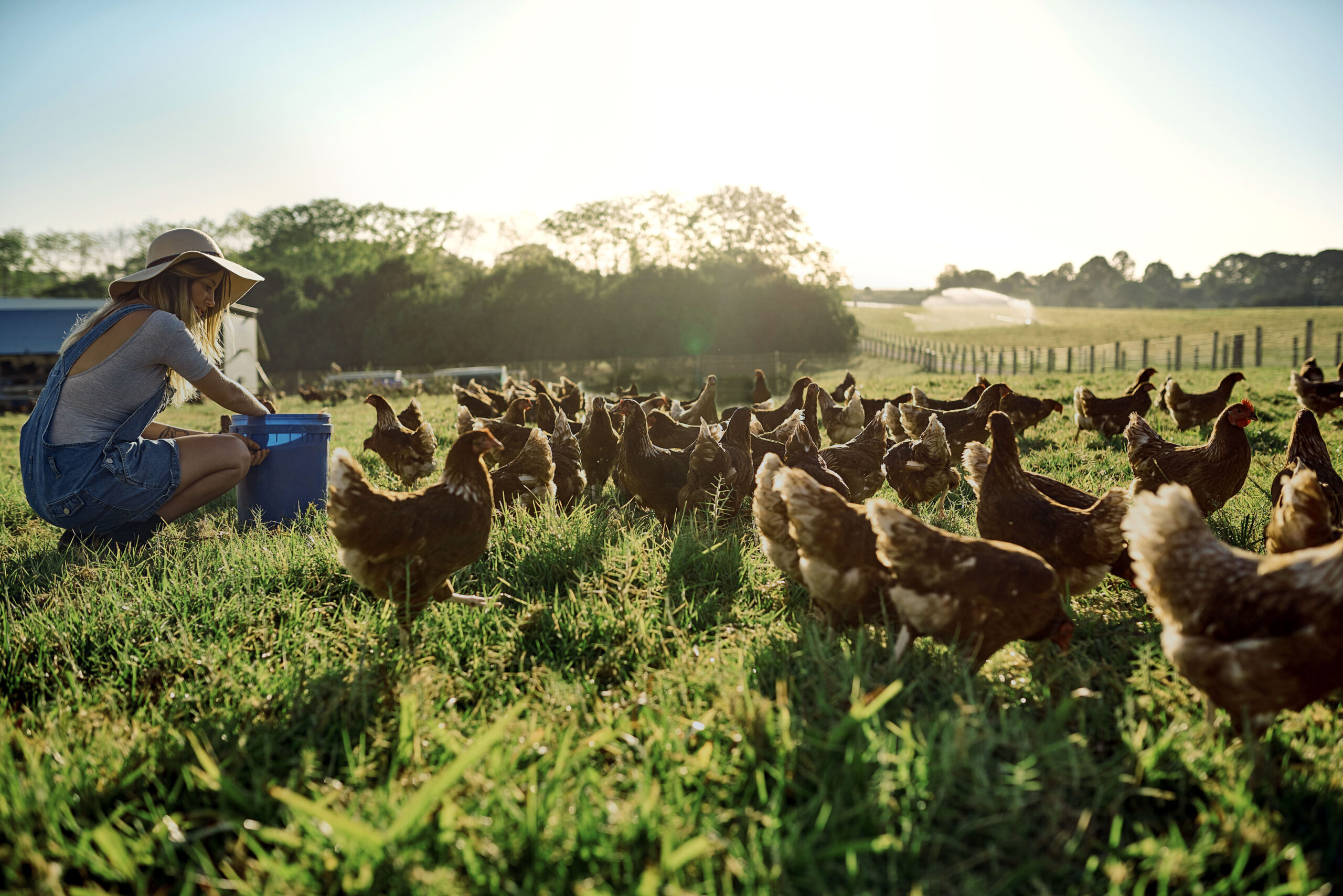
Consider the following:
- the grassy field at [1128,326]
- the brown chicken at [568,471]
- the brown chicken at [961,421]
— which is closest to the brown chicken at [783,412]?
the brown chicken at [961,421]

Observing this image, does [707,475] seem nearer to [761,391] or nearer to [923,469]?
[923,469]

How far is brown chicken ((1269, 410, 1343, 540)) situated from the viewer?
4.12 metres

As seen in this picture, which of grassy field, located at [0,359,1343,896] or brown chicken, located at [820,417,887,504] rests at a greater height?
brown chicken, located at [820,417,887,504]

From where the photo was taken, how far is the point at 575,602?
328 centimetres

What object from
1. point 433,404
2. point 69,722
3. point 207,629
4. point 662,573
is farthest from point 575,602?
point 433,404

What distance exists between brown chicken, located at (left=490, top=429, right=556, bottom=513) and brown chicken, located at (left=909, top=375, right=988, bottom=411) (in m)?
4.98

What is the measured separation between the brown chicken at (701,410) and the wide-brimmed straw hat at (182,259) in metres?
5.12

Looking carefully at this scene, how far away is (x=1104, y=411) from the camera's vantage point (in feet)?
28.7

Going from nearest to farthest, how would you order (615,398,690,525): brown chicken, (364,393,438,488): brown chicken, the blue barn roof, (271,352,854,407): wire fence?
(615,398,690,525): brown chicken → (364,393,438,488): brown chicken → (271,352,854,407): wire fence → the blue barn roof

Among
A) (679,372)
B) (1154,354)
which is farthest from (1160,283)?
(679,372)

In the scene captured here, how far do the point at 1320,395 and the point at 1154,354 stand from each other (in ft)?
86.0

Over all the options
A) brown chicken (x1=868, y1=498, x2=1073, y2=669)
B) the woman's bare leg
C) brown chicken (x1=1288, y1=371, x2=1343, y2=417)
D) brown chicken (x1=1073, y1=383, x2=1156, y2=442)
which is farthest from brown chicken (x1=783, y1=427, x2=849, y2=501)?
brown chicken (x1=1288, y1=371, x2=1343, y2=417)

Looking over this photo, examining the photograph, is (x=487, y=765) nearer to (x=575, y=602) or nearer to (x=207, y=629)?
(x=575, y=602)

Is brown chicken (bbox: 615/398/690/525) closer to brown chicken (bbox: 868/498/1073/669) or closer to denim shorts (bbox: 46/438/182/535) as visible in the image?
brown chicken (bbox: 868/498/1073/669)
